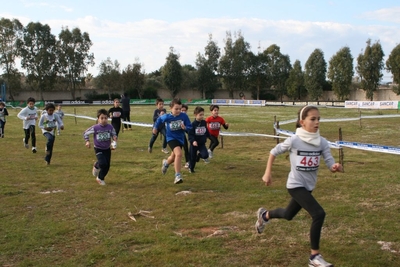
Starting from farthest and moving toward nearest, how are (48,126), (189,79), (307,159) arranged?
(189,79), (48,126), (307,159)

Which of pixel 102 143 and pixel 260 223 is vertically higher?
pixel 102 143

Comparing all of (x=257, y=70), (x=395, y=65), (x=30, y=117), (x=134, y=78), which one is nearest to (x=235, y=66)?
(x=257, y=70)

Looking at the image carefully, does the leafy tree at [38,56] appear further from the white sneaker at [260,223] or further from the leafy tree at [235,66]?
the white sneaker at [260,223]

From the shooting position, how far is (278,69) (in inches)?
3000

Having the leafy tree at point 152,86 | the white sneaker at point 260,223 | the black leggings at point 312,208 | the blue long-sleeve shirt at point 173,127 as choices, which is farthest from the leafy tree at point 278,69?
the black leggings at point 312,208

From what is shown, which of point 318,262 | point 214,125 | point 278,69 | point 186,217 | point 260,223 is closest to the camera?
point 318,262

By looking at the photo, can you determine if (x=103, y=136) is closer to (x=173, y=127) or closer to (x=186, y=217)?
(x=173, y=127)

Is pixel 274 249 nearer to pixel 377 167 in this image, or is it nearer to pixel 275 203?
pixel 275 203

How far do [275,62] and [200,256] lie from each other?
244 feet

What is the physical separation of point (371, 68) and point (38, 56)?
56785mm

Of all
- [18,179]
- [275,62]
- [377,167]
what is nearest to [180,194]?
[18,179]

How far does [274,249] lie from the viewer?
5.10 meters

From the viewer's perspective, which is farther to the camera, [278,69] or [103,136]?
[278,69]

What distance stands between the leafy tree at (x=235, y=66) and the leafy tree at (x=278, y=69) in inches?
171
